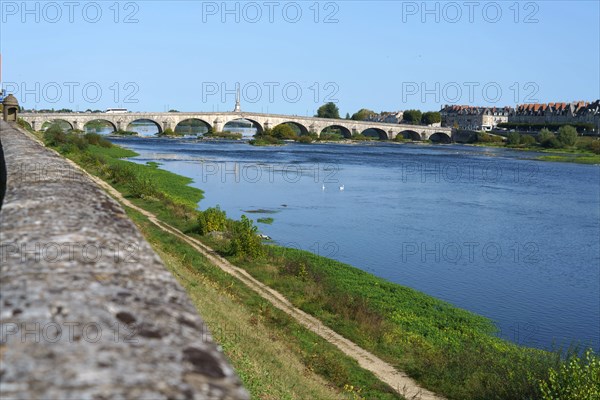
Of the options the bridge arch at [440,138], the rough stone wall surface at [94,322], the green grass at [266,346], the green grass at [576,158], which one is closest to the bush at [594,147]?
the green grass at [576,158]

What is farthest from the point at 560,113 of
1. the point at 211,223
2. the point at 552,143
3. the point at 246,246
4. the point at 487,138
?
the point at 246,246

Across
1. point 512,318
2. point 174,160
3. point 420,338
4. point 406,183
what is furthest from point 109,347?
point 174,160

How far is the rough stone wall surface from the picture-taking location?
8.29 ft

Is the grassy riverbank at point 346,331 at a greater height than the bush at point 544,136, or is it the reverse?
the bush at point 544,136

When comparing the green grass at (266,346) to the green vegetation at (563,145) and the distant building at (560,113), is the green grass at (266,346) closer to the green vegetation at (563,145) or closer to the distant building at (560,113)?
the green vegetation at (563,145)

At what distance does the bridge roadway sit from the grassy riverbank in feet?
298

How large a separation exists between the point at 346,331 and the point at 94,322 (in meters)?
15.3

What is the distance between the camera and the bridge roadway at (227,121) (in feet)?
382

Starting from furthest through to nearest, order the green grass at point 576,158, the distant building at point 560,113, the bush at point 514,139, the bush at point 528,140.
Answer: the distant building at point 560,113 < the bush at point 514,139 < the bush at point 528,140 < the green grass at point 576,158

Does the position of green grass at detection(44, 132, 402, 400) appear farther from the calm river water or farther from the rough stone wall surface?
the calm river water

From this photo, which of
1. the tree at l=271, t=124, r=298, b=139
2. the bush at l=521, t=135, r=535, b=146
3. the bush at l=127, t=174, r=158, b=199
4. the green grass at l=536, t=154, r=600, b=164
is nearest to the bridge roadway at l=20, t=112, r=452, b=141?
the tree at l=271, t=124, r=298, b=139

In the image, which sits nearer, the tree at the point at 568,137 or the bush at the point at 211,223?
the bush at the point at 211,223

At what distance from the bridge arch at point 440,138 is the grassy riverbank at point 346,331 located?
441 feet

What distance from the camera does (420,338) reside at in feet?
61.5
